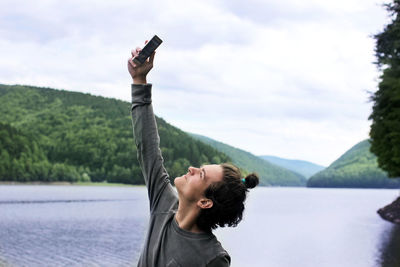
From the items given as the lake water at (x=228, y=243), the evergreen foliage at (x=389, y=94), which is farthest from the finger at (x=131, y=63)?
the evergreen foliage at (x=389, y=94)

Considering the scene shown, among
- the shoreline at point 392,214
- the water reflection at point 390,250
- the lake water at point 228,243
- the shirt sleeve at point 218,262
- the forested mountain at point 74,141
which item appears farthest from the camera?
the forested mountain at point 74,141

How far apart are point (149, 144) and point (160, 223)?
382mm

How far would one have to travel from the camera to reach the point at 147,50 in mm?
2578

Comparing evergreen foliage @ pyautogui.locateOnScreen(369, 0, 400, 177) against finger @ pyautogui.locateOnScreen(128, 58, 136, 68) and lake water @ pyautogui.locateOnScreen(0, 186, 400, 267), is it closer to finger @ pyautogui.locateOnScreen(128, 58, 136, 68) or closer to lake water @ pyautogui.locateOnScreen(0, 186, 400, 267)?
lake water @ pyautogui.locateOnScreen(0, 186, 400, 267)

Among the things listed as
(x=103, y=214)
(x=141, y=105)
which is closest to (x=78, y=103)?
(x=103, y=214)

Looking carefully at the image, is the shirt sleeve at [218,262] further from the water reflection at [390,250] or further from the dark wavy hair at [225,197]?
the water reflection at [390,250]

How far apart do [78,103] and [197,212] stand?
623 feet

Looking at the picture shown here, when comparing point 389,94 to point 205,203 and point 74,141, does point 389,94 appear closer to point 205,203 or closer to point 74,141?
point 205,203

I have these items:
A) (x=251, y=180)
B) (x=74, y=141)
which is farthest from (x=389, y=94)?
(x=74, y=141)

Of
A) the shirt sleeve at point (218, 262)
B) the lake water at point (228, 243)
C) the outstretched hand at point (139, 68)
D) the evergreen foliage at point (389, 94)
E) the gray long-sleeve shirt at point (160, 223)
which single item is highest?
the evergreen foliage at point (389, 94)

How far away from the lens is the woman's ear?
2.44 meters

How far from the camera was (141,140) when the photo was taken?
265 cm

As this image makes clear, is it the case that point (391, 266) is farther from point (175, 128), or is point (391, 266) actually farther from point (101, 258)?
point (175, 128)

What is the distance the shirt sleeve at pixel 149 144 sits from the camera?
265 cm
